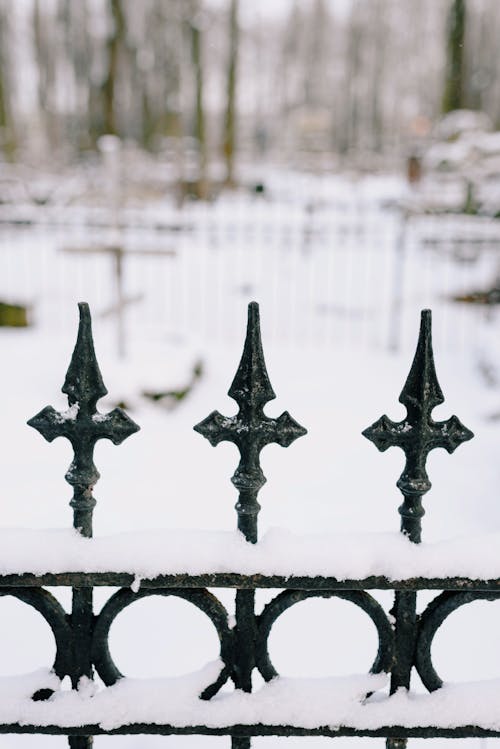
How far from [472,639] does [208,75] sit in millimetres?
50914

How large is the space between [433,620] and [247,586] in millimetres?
366

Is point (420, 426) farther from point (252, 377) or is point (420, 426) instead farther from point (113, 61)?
point (113, 61)

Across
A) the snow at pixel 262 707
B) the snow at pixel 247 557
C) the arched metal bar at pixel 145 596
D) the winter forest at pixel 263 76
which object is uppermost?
the winter forest at pixel 263 76

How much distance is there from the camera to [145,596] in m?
1.46

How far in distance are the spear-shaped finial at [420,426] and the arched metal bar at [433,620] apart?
8.3 inches

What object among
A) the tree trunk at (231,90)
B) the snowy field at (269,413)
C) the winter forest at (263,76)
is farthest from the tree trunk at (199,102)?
the snowy field at (269,413)

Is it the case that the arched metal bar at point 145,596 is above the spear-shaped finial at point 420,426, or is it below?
below

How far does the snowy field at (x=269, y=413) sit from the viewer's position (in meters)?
2.71

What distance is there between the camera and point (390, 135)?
174 ft

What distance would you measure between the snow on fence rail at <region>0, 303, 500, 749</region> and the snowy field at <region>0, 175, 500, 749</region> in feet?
0.52

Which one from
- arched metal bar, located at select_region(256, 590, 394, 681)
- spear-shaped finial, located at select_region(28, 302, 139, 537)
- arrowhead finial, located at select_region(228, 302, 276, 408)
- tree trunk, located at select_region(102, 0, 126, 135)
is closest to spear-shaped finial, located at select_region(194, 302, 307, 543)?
arrowhead finial, located at select_region(228, 302, 276, 408)

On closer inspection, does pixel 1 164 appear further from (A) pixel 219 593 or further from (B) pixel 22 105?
(B) pixel 22 105

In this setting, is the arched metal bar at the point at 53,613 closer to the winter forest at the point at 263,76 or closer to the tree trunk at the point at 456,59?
the tree trunk at the point at 456,59

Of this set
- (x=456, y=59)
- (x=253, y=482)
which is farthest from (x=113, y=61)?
(x=253, y=482)
